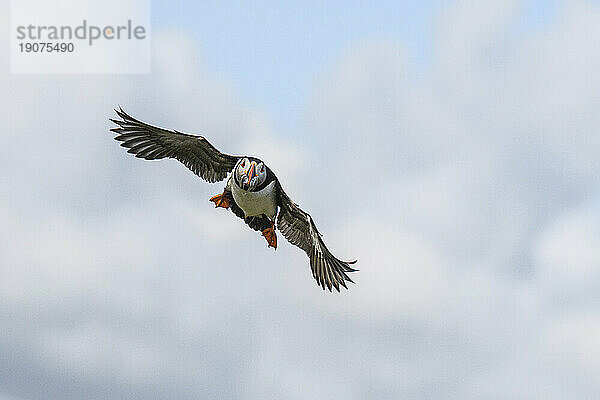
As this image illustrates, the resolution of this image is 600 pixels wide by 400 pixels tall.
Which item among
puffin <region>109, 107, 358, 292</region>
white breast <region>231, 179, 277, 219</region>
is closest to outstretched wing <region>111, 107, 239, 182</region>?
puffin <region>109, 107, 358, 292</region>

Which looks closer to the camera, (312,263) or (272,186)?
(272,186)

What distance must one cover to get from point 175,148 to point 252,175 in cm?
592

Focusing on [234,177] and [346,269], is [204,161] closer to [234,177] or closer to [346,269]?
[234,177]

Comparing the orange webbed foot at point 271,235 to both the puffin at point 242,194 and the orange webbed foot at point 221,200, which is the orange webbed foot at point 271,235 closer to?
the puffin at point 242,194

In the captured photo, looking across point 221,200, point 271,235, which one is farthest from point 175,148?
point 271,235

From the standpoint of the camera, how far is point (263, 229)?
4491cm

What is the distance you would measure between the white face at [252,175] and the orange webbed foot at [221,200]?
84.4 inches

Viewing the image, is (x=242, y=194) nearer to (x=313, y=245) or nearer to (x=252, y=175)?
(x=252, y=175)

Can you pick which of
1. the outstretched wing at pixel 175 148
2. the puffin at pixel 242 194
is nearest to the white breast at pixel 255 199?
the puffin at pixel 242 194

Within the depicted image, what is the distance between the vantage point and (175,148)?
4478 centimetres

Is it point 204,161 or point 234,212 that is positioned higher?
point 204,161

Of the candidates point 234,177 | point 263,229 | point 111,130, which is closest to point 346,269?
point 263,229

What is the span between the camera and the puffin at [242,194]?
42250mm

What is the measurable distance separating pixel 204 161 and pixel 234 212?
3.10 m
